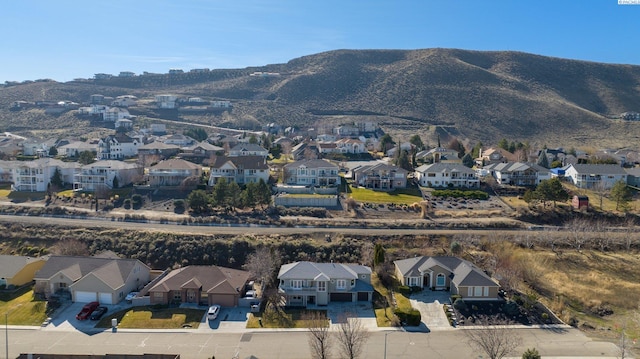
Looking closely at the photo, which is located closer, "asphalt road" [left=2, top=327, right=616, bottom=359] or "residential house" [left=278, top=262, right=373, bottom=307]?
"asphalt road" [left=2, top=327, right=616, bottom=359]

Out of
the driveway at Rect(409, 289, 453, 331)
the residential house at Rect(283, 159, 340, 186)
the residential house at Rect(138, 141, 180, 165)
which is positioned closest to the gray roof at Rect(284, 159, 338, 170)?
the residential house at Rect(283, 159, 340, 186)

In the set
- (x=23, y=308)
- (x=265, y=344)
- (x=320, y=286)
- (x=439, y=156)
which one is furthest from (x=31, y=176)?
(x=439, y=156)

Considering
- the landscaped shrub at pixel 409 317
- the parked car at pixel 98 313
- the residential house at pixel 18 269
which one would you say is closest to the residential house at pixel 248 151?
the residential house at pixel 18 269

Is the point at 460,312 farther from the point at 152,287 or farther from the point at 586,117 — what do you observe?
the point at 586,117

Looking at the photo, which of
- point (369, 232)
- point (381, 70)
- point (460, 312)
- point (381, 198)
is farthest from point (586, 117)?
point (460, 312)

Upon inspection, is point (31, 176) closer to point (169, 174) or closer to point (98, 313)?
point (169, 174)

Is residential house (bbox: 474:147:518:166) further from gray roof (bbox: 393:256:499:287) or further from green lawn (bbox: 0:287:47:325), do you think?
green lawn (bbox: 0:287:47:325)
